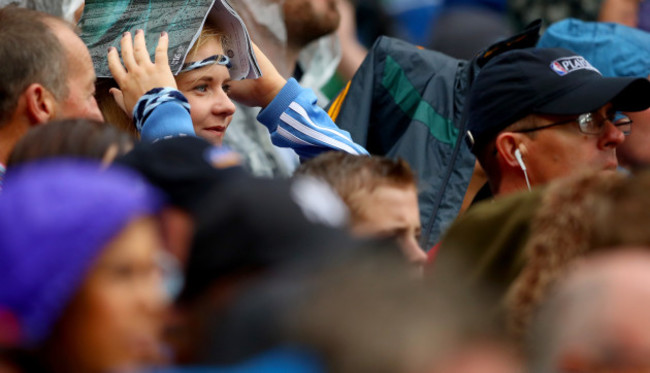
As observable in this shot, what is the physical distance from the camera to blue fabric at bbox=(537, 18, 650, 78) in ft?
15.2

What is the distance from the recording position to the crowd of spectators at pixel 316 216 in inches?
51.6

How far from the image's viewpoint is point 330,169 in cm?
285

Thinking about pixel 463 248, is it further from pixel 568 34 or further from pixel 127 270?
pixel 568 34

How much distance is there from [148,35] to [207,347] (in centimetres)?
213

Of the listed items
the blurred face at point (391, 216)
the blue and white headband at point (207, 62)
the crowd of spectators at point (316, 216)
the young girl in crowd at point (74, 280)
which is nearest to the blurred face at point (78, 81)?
the crowd of spectators at point (316, 216)

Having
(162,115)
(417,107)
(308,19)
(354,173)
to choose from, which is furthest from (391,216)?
(308,19)

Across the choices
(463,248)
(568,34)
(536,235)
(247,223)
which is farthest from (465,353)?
(568,34)

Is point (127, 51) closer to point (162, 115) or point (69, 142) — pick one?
point (162, 115)

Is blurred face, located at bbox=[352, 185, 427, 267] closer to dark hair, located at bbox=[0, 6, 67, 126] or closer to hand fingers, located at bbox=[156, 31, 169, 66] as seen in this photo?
hand fingers, located at bbox=[156, 31, 169, 66]

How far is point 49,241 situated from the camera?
1484 millimetres

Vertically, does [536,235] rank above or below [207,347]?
below

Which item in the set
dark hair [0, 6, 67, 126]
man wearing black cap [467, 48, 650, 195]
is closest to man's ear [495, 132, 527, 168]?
man wearing black cap [467, 48, 650, 195]

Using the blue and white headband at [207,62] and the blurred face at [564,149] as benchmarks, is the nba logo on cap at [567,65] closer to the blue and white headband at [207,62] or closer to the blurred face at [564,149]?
the blurred face at [564,149]

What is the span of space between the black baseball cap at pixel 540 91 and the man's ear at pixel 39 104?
148 centimetres
